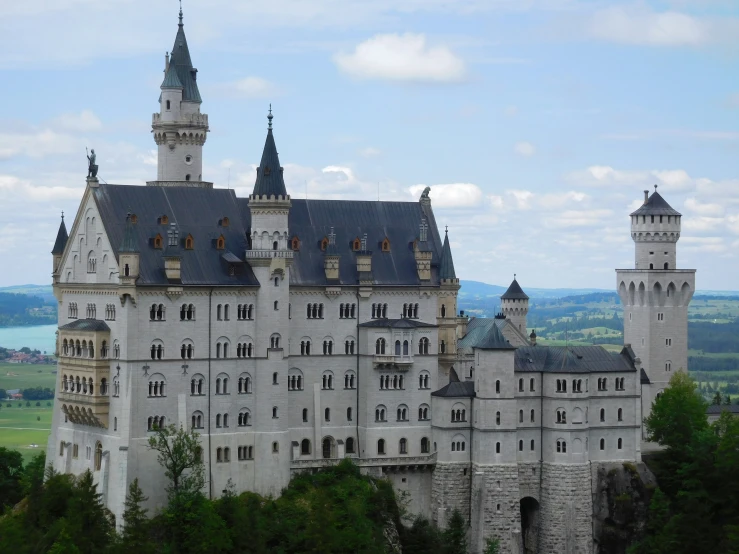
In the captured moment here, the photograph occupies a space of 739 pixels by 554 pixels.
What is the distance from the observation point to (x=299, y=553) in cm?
11712

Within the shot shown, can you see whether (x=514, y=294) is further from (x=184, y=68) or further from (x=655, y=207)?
(x=184, y=68)

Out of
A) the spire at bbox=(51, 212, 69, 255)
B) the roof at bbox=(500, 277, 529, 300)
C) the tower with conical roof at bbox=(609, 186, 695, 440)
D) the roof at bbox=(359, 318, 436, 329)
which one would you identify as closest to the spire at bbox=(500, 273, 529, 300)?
the roof at bbox=(500, 277, 529, 300)

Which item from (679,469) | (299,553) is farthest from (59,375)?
(679,469)

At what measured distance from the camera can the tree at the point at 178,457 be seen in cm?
11656

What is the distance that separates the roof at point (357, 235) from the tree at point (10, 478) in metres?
29.6

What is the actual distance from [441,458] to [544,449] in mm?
8867

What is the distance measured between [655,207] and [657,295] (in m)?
8.18

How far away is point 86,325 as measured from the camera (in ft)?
397

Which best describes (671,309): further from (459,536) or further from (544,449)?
(459,536)

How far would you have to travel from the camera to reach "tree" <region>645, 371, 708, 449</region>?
455 feet

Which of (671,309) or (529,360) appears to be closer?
(529,360)

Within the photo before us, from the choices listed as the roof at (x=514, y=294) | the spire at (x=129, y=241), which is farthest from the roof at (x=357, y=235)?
the roof at (x=514, y=294)

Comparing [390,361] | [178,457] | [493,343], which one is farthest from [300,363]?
[493,343]

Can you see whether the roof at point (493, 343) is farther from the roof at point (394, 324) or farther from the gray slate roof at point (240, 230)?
the gray slate roof at point (240, 230)
